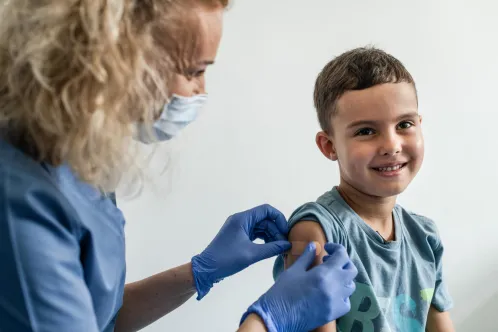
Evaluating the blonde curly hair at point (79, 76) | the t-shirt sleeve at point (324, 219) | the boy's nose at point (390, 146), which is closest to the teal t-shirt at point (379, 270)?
the t-shirt sleeve at point (324, 219)

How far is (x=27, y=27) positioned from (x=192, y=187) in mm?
969

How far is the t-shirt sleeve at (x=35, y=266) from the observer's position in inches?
29.0

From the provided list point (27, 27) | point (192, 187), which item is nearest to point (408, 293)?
point (192, 187)

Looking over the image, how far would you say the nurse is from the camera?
736 mm

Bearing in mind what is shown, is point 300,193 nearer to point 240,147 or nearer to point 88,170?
point 240,147

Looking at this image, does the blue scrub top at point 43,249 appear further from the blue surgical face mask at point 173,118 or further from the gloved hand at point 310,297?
the gloved hand at point 310,297

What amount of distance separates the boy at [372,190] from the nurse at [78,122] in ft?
1.20

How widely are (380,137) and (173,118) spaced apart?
46 cm

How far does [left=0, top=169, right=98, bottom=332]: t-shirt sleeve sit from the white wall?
753mm

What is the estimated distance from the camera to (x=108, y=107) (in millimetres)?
773

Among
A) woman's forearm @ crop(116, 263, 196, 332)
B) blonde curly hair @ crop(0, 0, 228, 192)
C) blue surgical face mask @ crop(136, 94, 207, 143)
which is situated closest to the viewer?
blonde curly hair @ crop(0, 0, 228, 192)

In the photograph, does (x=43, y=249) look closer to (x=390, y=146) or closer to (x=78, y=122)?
(x=78, y=122)

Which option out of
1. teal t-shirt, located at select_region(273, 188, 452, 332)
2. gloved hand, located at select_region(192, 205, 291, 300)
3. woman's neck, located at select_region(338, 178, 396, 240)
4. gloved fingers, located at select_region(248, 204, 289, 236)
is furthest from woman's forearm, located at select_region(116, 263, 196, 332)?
woman's neck, located at select_region(338, 178, 396, 240)

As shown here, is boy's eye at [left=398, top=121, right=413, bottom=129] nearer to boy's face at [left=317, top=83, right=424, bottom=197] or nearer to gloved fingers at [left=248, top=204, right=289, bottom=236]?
boy's face at [left=317, top=83, right=424, bottom=197]
